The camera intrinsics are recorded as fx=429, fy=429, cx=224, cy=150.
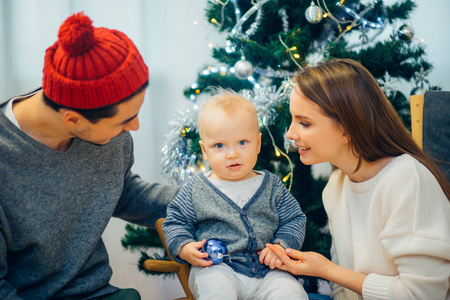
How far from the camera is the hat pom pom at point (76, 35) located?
3.23ft

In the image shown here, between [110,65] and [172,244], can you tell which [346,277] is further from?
[110,65]

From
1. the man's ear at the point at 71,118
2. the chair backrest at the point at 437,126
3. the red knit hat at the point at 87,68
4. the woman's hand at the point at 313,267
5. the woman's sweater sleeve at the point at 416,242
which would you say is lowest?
the woman's hand at the point at 313,267

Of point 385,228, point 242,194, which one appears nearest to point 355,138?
point 385,228

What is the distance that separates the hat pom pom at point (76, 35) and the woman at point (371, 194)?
617mm

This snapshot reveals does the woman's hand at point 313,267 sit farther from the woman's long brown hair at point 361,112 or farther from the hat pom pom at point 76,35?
the hat pom pom at point 76,35

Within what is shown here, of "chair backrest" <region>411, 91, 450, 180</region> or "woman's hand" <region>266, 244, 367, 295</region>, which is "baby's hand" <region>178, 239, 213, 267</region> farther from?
"chair backrest" <region>411, 91, 450, 180</region>

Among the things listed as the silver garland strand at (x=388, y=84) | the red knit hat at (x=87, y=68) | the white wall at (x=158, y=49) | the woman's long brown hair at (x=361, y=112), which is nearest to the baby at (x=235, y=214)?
the woman's long brown hair at (x=361, y=112)

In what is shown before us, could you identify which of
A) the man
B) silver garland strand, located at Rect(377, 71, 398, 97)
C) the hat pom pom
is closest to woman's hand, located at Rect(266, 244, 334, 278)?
the man

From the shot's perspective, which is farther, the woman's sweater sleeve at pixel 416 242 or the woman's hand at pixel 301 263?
the woman's hand at pixel 301 263

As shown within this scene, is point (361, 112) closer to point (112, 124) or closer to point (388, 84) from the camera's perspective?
point (388, 84)

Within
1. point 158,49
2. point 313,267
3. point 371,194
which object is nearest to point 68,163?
point 313,267

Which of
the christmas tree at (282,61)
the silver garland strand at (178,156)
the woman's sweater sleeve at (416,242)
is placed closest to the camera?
the woman's sweater sleeve at (416,242)

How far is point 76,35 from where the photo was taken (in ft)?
3.22

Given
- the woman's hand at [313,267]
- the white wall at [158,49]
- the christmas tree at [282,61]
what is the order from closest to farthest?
1. the woman's hand at [313,267]
2. the christmas tree at [282,61]
3. the white wall at [158,49]
